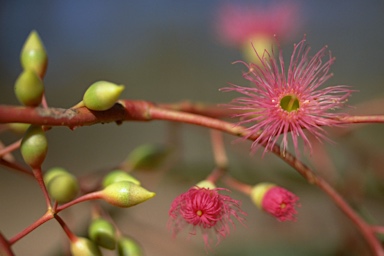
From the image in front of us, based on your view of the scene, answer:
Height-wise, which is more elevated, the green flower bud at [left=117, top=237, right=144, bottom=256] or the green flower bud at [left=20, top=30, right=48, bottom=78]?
the green flower bud at [left=20, top=30, right=48, bottom=78]

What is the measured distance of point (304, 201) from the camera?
1020 mm

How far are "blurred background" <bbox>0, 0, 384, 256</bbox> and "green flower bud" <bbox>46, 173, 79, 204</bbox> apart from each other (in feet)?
1.47

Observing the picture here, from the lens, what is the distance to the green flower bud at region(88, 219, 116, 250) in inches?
20.7

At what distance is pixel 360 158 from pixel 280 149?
1.51 feet

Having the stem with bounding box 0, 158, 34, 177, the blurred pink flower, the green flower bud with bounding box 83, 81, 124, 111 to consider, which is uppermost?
the green flower bud with bounding box 83, 81, 124, 111

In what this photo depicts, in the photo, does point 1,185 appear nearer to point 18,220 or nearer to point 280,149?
point 18,220

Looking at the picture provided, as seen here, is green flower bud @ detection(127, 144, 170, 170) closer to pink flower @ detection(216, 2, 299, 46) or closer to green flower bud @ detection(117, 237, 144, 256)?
green flower bud @ detection(117, 237, 144, 256)

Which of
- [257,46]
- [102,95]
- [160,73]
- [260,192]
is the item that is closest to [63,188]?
[102,95]

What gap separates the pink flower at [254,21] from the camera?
1008mm

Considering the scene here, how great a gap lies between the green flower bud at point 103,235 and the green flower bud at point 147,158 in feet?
0.61

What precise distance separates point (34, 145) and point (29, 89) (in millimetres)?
50

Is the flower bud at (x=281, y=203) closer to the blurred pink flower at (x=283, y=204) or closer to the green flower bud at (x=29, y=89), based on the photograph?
the blurred pink flower at (x=283, y=204)

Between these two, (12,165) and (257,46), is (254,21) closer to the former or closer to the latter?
(257,46)

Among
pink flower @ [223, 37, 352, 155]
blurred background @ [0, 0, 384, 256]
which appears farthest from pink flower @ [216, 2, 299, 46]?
pink flower @ [223, 37, 352, 155]
